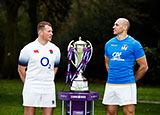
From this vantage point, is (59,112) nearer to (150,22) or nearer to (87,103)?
(87,103)

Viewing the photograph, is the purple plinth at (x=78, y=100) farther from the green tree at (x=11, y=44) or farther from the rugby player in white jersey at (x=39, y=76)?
the green tree at (x=11, y=44)

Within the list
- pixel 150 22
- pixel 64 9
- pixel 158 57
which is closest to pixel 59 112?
pixel 64 9

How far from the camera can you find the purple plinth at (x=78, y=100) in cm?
659

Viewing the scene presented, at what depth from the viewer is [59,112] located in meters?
11.9

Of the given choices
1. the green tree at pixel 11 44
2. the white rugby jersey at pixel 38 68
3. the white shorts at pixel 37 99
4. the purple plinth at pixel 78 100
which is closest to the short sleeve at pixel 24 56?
the white rugby jersey at pixel 38 68

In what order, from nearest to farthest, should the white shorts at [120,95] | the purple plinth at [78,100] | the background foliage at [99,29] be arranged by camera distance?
1. the white shorts at [120,95]
2. the purple plinth at [78,100]
3. the background foliage at [99,29]

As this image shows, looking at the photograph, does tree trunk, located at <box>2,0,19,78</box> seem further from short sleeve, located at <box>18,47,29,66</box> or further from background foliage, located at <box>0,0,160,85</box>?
short sleeve, located at <box>18,47,29,66</box>

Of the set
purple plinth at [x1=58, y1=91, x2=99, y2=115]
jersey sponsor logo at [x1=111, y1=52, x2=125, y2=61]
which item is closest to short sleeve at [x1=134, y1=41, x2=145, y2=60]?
jersey sponsor logo at [x1=111, y1=52, x2=125, y2=61]

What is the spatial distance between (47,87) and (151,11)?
24.5 m

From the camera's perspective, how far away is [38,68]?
235 inches

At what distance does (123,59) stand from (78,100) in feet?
3.38

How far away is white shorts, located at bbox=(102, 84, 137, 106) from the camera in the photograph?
21.0 ft

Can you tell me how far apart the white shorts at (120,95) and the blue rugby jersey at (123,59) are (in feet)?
0.27

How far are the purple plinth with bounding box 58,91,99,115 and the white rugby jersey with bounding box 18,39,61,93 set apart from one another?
64cm
